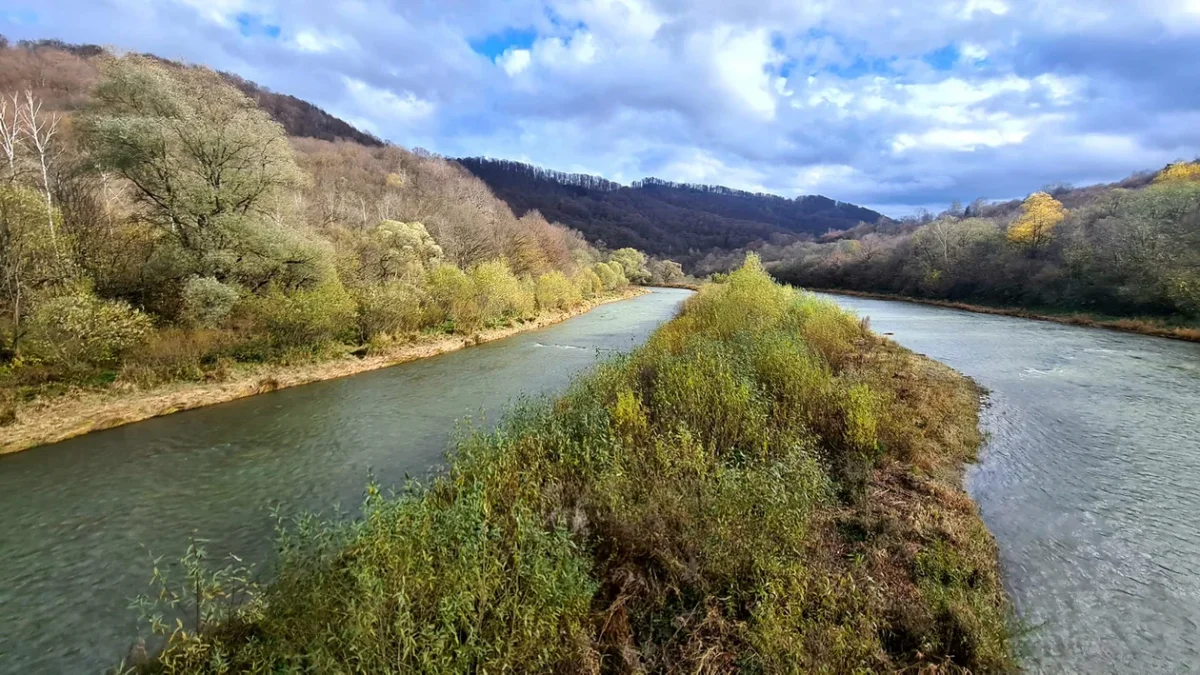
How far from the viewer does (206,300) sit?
62.5 feet

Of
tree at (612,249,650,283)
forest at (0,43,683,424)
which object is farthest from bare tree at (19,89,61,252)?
tree at (612,249,650,283)

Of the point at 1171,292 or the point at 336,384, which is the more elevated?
the point at 1171,292

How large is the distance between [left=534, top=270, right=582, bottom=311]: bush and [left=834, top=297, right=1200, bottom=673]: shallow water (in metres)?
31.4

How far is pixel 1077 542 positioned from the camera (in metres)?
7.79

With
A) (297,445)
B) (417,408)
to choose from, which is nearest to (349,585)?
(297,445)

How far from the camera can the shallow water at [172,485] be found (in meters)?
6.62

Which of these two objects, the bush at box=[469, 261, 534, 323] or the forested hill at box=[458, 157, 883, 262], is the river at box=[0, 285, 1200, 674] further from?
the forested hill at box=[458, 157, 883, 262]

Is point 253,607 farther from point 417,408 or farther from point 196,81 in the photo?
point 196,81

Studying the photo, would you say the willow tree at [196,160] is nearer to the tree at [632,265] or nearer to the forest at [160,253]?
the forest at [160,253]

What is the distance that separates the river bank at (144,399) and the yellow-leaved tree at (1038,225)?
2369 inches

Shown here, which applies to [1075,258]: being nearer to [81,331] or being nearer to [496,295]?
[496,295]

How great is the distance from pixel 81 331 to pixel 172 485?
26.4 feet

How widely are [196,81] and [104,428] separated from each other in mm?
15173

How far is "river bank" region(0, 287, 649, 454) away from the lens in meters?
12.9
